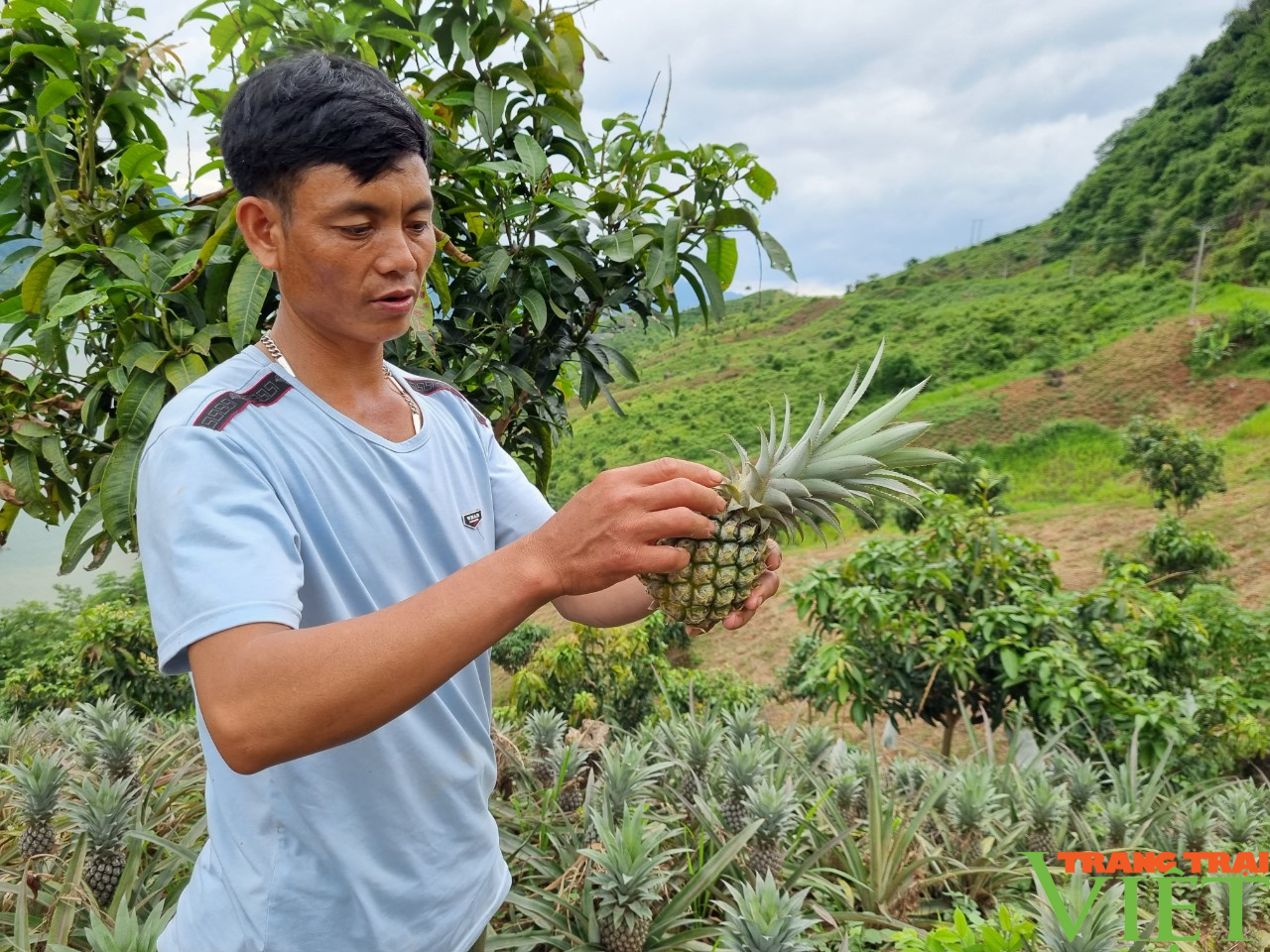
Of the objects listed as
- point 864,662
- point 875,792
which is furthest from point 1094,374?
point 875,792

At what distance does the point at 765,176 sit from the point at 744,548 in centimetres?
164

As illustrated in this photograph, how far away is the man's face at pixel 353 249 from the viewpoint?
1.17m

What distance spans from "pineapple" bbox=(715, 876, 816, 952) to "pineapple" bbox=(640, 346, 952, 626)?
101 cm

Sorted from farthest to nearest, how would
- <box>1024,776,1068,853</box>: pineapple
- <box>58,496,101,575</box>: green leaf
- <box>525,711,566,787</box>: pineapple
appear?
<box>525,711,566,787</box>: pineapple → <box>1024,776,1068,853</box>: pineapple → <box>58,496,101,575</box>: green leaf

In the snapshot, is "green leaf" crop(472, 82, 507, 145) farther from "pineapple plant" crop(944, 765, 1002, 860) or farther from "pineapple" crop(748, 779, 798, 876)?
"pineapple plant" crop(944, 765, 1002, 860)

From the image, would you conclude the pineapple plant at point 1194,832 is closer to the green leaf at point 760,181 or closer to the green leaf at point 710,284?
the green leaf at point 710,284

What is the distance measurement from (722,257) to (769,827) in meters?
2.01

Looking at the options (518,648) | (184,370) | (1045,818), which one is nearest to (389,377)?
(184,370)

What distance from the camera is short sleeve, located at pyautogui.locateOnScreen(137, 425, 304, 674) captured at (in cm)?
92

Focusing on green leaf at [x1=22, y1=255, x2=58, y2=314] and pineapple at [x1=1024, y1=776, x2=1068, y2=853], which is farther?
pineapple at [x1=1024, y1=776, x2=1068, y2=853]

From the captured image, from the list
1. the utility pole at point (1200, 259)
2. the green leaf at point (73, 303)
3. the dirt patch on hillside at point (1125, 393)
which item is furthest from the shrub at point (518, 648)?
the utility pole at point (1200, 259)

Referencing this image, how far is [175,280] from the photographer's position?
228 cm

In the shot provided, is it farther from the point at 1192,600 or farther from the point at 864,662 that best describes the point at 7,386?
the point at 1192,600

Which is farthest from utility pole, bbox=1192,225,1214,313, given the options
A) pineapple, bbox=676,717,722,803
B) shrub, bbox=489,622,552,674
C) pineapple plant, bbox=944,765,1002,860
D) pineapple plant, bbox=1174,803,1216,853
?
pineapple, bbox=676,717,722,803
